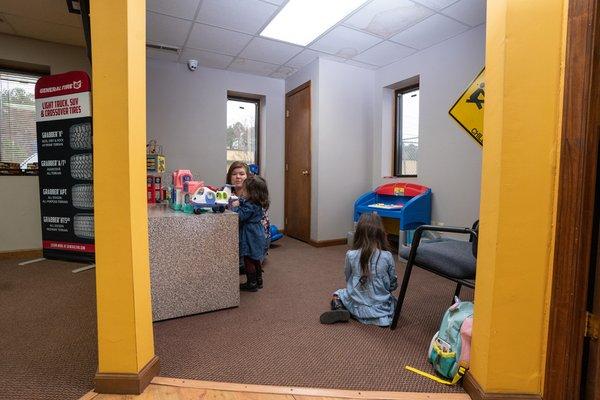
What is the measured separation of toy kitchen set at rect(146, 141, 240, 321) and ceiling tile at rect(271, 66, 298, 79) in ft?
8.74

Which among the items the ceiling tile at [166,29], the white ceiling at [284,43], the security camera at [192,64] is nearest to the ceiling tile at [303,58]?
the white ceiling at [284,43]

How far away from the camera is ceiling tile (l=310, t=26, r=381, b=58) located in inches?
121

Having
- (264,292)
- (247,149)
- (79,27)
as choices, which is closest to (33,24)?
(79,27)

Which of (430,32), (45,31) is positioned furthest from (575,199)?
(45,31)

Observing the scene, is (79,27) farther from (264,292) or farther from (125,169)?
(264,292)

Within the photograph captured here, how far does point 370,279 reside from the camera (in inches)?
70.1

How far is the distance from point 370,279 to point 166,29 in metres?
2.99

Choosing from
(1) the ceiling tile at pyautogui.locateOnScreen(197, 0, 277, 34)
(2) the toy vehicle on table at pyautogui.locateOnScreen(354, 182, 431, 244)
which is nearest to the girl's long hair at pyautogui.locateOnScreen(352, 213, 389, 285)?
(2) the toy vehicle on table at pyautogui.locateOnScreen(354, 182, 431, 244)

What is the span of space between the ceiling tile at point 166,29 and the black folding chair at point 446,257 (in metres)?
2.81

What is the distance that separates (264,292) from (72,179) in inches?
86.6

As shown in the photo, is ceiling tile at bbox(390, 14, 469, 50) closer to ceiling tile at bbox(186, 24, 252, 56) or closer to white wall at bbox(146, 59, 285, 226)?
ceiling tile at bbox(186, 24, 252, 56)

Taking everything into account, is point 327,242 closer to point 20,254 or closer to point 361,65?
point 361,65

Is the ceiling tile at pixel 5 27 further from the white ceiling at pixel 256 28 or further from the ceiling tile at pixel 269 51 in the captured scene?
the ceiling tile at pixel 269 51

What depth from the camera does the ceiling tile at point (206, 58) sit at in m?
3.62
